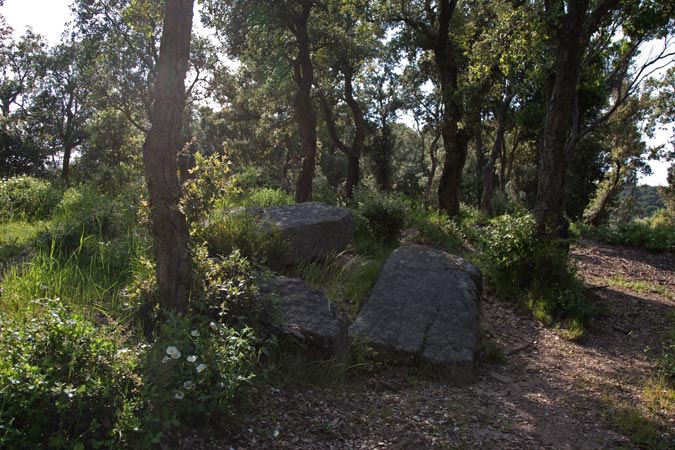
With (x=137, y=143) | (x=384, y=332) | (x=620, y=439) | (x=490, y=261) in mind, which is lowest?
(x=620, y=439)

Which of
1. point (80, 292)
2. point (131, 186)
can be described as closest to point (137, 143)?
point (131, 186)

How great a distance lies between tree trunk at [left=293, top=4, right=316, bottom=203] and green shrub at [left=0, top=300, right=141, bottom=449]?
1041 centimetres

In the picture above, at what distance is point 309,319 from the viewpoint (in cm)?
473

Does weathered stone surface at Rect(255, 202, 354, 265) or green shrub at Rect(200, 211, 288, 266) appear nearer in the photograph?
green shrub at Rect(200, 211, 288, 266)

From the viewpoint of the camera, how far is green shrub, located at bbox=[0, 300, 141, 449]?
2518mm

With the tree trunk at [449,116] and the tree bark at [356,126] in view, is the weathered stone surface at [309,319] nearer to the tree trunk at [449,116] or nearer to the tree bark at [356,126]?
the tree trunk at [449,116]

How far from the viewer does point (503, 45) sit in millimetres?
9750

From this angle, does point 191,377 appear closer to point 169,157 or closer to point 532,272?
point 169,157

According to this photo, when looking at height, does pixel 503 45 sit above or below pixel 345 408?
above

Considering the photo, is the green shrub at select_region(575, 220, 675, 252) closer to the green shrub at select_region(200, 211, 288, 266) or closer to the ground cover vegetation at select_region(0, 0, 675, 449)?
the ground cover vegetation at select_region(0, 0, 675, 449)

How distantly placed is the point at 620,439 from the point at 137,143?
25054mm

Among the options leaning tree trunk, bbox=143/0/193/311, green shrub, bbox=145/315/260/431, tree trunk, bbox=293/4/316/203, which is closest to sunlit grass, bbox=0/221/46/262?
leaning tree trunk, bbox=143/0/193/311

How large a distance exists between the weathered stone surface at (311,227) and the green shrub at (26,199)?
134 inches

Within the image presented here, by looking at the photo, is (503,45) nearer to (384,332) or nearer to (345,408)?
(384,332)
